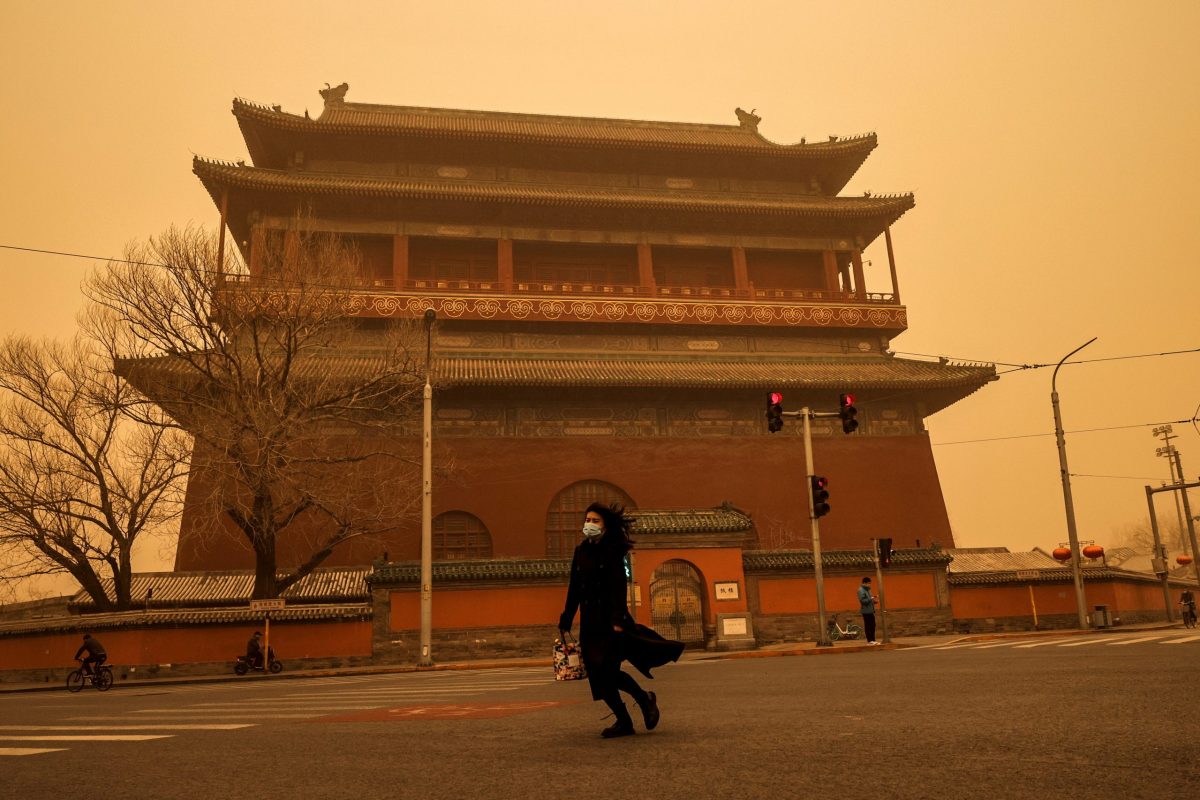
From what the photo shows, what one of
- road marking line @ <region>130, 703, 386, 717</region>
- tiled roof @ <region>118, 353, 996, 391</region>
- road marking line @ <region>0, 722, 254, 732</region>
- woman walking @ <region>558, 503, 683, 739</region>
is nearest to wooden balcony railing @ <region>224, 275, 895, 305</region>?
tiled roof @ <region>118, 353, 996, 391</region>

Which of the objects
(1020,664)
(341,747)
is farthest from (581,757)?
(1020,664)

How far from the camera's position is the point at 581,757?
420cm

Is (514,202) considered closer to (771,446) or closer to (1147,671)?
(771,446)

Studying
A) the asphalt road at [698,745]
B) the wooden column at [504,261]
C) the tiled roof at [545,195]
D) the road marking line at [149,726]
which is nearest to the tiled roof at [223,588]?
the wooden column at [504,261]

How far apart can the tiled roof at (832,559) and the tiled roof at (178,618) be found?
8419mm

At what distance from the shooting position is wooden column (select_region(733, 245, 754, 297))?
28.9 meters

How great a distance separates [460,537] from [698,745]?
1988 centimetres

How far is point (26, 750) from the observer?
17.2 feet

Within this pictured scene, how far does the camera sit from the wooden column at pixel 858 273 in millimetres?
29922

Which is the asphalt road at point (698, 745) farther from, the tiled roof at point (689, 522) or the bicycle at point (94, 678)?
the tiled roof at point (689, 522)

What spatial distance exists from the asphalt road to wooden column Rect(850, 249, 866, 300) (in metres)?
23.0

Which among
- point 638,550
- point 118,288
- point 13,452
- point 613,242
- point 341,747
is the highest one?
point 613,242

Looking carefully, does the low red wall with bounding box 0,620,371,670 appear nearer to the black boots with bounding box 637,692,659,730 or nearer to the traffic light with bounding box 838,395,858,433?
the traffic light with bounding box 838,395,858,433

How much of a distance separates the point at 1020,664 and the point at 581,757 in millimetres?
6408
